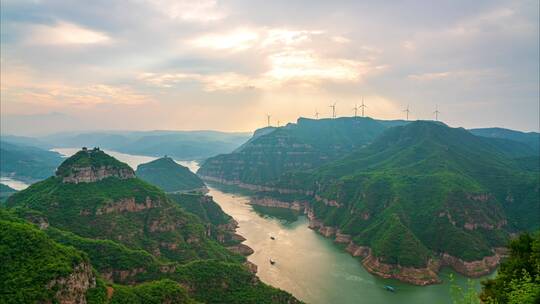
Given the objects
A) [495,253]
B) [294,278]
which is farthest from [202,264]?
[495,253]

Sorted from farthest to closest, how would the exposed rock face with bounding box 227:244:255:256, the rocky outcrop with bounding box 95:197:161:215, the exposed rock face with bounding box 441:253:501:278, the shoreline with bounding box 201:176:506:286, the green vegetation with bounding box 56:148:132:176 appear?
Result: the exposed rock face with bounding box 227:244:255:256, the exposed rock face with bounding box 441:253:501:278, the green vegetation with bounding box 56:148:132:176, the shoreline with bounding box 201:176:506:286, the rocky outcrop with bounding box 95:197:161:215

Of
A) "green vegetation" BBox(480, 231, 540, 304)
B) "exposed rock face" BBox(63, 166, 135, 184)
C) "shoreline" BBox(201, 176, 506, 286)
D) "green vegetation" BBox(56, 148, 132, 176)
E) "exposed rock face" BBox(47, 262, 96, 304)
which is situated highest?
"green vegetation" BBox(56, 148, 132, 176)

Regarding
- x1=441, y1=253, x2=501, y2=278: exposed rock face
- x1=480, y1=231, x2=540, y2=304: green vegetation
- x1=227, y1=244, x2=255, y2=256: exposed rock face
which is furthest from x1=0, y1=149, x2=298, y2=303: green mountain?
x1=441, y1=253, x2=501, y2=278: exposed rock face

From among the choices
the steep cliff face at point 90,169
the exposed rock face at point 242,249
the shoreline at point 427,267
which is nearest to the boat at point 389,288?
the shoreline at point 427,267

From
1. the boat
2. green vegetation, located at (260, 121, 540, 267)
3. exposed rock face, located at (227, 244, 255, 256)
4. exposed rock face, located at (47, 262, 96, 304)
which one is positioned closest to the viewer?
exposed rock face, located at (47, 262, 96, 304)

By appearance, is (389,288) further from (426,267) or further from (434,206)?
(434,206)

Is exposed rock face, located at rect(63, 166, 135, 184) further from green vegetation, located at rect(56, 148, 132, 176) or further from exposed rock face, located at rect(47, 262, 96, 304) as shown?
exposed rock face, located at rect(47, 262, 96, 304)

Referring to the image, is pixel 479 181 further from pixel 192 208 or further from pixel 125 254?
pixel 125 254

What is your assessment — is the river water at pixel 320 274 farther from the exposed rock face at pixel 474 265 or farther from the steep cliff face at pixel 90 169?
the steep cliff face at pixel 90 169
